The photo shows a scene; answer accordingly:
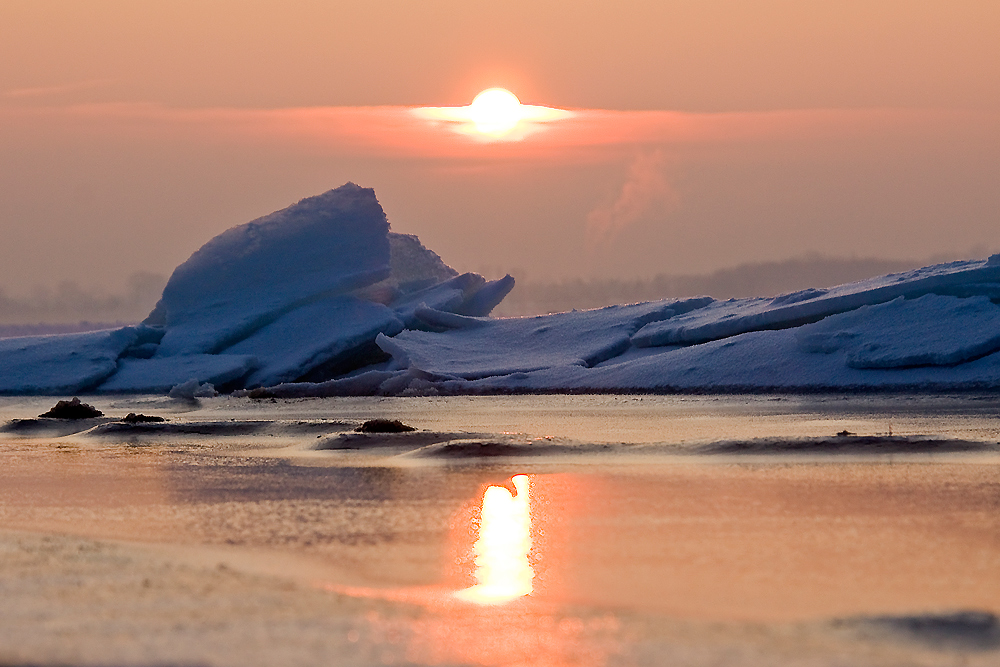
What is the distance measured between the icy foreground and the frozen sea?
18.1ft

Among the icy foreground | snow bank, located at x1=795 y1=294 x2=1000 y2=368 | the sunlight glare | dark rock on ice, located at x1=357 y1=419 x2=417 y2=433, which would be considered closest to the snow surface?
the icy foreground

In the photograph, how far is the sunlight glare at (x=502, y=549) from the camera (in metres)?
5.54

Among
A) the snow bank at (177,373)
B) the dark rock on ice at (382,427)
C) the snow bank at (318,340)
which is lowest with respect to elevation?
the dark rock on ice at (382,427)

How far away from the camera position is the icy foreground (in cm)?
1830

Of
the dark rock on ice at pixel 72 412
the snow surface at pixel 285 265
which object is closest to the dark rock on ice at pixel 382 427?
the dark rock on ice at pixel 72 412

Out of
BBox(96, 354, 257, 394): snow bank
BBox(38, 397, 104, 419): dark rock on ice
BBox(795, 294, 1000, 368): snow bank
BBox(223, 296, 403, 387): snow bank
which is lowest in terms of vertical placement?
BBox(38, 397, 104, 419): dark rock on ice

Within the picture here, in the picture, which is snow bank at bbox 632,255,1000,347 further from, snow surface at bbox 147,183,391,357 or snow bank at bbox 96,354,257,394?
snow bank at bbox 96,354,257,394

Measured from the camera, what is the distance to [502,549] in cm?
661

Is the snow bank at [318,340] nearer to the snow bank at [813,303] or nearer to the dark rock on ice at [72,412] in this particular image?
the snow bank at [813,303]

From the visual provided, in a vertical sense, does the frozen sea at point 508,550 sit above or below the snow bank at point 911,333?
below

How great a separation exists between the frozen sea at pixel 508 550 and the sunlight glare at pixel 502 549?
0.9 inches

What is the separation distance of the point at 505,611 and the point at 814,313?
15993mm

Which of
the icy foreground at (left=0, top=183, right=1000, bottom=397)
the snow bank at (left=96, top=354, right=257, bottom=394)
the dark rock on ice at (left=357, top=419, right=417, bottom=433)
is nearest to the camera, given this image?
the dark rock on ice at (left=357, top=419, right=417, bottom=433)

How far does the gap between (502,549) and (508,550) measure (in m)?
0.04
